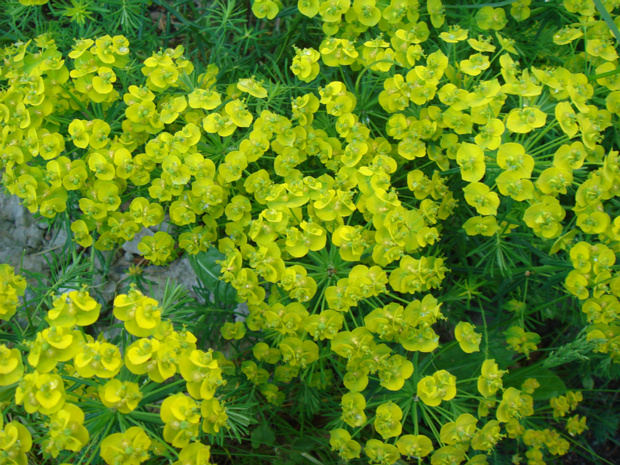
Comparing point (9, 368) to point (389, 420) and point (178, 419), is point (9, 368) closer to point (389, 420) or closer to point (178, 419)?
point (178, 419)

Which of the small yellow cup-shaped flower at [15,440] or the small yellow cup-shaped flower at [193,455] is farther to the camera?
the small yellow cup-shaped flower at [193,455]

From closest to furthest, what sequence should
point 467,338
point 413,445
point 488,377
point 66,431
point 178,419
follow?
point 66,431 < point 178,419 < point 413,445 < point 488,377 < point 467,338

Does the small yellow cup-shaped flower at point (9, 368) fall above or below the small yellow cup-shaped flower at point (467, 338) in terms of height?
above

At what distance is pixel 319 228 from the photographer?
202 centimetres

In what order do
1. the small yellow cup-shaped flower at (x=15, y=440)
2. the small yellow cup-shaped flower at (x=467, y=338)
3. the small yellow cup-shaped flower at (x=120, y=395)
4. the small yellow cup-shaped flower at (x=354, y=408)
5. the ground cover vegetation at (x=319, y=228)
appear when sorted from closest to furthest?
1. the small yellow cup-shaped flower at (x=15, y=440)
2. the small yellow cup-shaped flower at (x=120, y=395)
3. the ground cover vegetation at (x=319, y=228)
4. the small yellow cup-shaped flower at (x=354, y=408)
5. the small yellow cup-shaped flower at (x=467, y=338)

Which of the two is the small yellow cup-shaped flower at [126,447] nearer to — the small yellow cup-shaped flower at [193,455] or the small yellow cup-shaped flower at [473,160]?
the small yellow cup-shaped flower at [193,455]

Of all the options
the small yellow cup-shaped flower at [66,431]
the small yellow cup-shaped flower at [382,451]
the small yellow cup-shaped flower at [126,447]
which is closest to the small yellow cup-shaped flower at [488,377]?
the small yellow cup-shaped flower at [382,451]

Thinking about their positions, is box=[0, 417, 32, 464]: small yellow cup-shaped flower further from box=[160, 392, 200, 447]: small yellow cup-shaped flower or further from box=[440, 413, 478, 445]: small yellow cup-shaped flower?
box=[440, 413, 478, 445]: small yellow cup-shaped flower

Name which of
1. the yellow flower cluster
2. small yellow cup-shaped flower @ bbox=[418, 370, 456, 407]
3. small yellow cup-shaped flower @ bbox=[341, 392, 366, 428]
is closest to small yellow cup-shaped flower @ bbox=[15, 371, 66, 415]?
the yellow flower cluster

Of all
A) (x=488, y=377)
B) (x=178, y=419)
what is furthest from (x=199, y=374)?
(x=488, y=377)

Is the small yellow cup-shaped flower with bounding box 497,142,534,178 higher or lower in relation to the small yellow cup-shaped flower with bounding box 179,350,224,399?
higher

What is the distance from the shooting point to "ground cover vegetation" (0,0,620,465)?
175cm

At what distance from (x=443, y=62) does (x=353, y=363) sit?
4.72ft

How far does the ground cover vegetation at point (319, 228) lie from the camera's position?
5.75 feet
